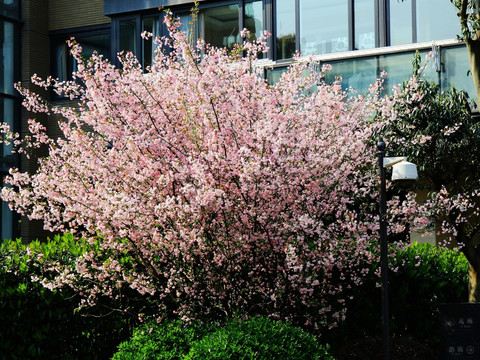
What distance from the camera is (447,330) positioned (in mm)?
10109

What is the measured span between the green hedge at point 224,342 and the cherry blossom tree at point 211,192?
48 cm

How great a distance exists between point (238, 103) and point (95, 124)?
1992 mm

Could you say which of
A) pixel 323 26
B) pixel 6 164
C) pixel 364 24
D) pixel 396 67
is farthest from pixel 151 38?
Result: pixel 396 67

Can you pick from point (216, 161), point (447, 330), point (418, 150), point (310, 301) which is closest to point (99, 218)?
point (216, 161)

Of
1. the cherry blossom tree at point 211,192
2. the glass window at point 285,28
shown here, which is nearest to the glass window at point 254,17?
the glass window at point 285,28

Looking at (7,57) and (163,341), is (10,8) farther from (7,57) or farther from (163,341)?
(163,341)

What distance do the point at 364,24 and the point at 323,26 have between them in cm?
104

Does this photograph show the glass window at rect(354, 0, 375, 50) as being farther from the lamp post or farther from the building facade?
the lamp post

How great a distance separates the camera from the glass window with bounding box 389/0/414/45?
16891mm

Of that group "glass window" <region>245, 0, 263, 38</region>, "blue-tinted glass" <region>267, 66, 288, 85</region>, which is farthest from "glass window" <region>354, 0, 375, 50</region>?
"glass window" <region>245, 0, 263, 38</region>

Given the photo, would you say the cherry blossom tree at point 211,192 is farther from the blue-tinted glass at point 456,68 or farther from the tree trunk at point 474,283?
the blue-tinted glass at point 456,68

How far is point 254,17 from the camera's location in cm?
→ 1917

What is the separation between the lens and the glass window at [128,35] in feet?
68.6

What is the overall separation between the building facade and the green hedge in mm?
8274
